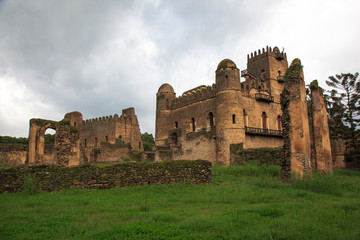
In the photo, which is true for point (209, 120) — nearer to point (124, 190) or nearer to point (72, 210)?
point (124, 190)

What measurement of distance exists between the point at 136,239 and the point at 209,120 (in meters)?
28.9

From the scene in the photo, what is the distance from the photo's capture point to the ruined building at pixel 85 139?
1777 cm

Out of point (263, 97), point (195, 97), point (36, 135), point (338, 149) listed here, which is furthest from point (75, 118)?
point (338, 149)

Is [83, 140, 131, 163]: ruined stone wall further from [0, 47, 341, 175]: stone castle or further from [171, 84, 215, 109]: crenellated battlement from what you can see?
[171, 84, 215, 109]: crenellated battlement

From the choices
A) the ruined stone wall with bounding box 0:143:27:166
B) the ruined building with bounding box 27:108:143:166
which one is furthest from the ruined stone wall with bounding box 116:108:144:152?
the ruined stone wall with bounding box 0:143:27:166

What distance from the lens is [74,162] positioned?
2206 cm

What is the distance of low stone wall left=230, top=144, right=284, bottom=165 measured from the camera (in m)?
18.6

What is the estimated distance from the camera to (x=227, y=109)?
28.8 meters

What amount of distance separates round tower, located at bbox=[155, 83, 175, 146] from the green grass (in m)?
27.7

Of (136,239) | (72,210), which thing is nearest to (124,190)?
(72,210)

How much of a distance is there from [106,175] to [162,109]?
28.1 m

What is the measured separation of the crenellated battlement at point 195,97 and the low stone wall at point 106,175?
69.9ft

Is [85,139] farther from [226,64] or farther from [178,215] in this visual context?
[178,215]

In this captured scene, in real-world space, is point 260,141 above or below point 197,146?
above
